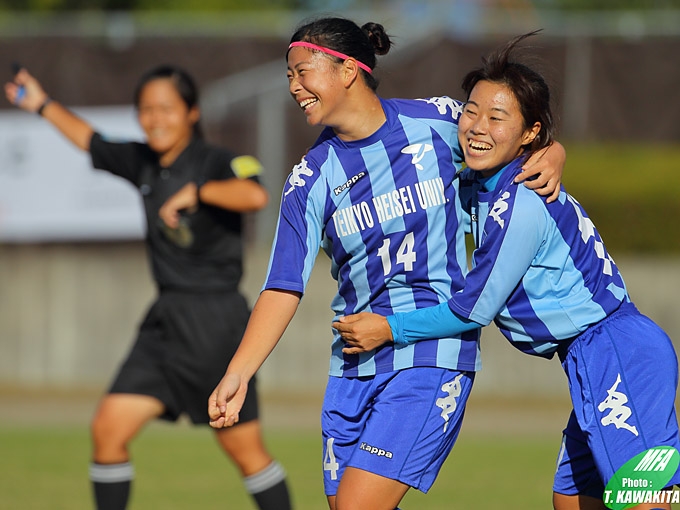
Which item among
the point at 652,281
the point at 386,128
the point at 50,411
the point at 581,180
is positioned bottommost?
the point at 50,411

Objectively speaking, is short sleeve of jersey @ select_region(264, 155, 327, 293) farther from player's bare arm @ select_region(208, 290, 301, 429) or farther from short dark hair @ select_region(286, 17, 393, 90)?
short dark hair @ select_region(286, 17, 393, 90)

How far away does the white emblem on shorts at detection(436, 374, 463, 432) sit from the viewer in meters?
3.79

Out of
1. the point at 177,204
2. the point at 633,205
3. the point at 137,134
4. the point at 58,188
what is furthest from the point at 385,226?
the point at 58,188

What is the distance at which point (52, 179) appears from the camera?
34.1ft

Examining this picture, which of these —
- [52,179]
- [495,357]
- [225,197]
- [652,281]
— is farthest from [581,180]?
[225,197]

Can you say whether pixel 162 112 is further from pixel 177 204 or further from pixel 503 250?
pixel 503 250

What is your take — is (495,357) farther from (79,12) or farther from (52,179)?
(79,12)

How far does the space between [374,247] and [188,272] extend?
1814mm

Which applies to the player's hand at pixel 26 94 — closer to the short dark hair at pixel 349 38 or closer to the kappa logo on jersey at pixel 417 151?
the short dark hair at pixel 349 38

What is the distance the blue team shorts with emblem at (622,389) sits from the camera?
11.5ft

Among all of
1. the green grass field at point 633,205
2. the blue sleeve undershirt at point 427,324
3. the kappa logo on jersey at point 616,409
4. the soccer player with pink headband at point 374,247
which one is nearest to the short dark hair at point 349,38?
the soccer player with pink headband at point 374,247

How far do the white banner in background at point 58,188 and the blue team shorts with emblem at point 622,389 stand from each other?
7307 millimetres

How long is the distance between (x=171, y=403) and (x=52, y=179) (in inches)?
223

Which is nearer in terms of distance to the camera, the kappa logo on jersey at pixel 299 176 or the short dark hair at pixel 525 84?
the short dark hair at pixel 525 84
